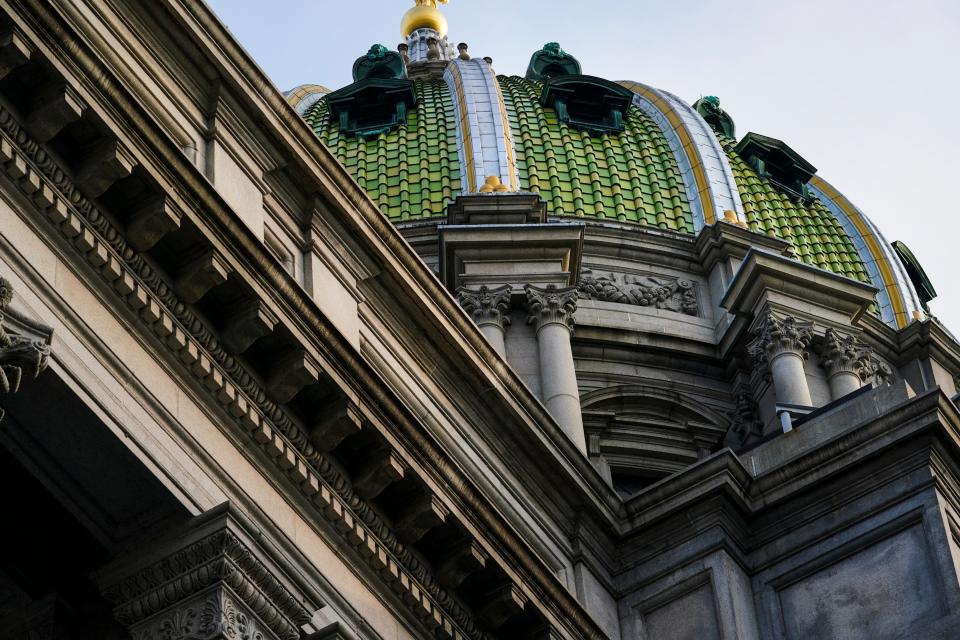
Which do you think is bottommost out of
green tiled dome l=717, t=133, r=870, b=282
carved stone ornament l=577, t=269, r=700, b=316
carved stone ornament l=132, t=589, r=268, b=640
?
carved stone ornament l=132, t=589, r=268, b=640

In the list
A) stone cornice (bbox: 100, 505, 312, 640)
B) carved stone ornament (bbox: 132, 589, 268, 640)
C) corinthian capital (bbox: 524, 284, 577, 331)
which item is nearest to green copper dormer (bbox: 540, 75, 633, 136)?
corinthian capital (bbox: 524, 284, 577, 331)

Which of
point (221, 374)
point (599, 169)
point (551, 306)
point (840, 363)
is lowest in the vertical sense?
point (221, 374)

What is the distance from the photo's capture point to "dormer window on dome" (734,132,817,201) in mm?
60469

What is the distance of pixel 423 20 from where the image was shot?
7488 cm

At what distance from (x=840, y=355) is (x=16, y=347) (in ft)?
94.7

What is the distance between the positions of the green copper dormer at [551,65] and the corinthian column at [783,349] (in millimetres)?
19595

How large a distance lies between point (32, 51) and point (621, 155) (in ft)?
124

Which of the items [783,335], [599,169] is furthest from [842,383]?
[599,169]

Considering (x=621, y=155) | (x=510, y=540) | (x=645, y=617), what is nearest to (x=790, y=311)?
(x=621, y=155)

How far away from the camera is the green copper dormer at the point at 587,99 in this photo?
2395 inches

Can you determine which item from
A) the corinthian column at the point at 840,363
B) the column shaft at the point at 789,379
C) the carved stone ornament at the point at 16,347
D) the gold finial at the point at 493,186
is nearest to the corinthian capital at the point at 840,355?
the corinthian column at the point at 840,363

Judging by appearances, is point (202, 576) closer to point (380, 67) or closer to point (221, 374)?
point (221, 374)

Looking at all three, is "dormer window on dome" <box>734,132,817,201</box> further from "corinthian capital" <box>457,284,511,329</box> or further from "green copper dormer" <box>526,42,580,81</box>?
"corinthian capital" <box>457,284,511,329</box>

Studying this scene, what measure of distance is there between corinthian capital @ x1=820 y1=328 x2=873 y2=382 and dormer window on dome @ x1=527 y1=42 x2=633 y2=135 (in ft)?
47.5
